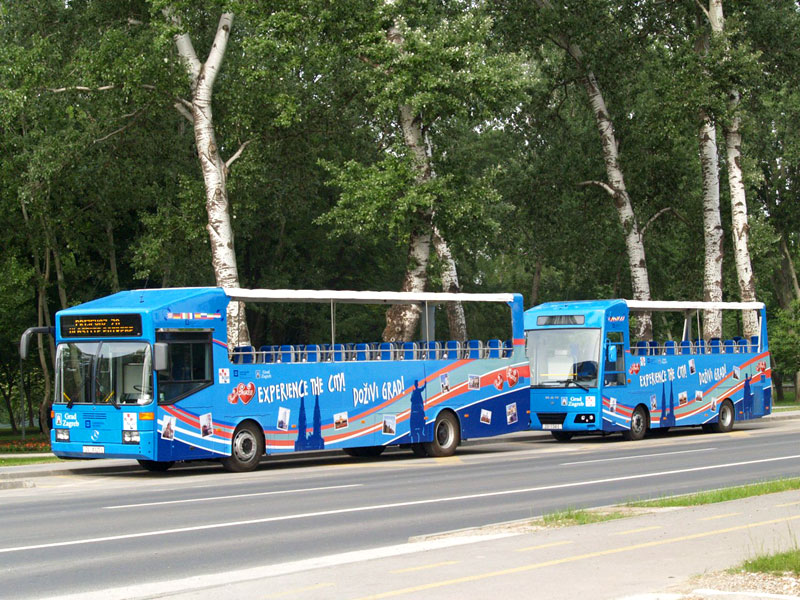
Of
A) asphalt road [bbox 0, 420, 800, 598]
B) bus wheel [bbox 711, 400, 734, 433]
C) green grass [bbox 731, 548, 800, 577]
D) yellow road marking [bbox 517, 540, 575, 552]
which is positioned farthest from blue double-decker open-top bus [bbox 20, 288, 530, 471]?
green grass [bbox 731, 548, 800, 577]

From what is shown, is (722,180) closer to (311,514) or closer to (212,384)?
(212,384)

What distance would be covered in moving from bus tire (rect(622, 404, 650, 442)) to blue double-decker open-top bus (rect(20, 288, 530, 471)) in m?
5.44

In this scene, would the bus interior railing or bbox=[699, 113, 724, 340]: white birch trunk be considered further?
bbox=[699, 113, 724, 340]: white birch trunk

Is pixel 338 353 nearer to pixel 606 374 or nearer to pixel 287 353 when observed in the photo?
pixel 287 353

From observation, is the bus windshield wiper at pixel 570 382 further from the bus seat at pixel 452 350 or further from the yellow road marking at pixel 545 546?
the yellow road marking at pixel 545 546

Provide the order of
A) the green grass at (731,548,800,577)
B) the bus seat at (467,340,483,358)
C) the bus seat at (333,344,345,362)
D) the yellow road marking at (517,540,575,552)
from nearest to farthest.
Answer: the green grass at (731,548,800,577)
the yellow road marking at (517,540,575,552)
the bus seat at (333,344,345,362)
the bus seat at (467,340,483,358)

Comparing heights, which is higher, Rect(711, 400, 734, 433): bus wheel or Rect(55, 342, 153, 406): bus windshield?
Rect(55, 342, 153, 406): bus windshield

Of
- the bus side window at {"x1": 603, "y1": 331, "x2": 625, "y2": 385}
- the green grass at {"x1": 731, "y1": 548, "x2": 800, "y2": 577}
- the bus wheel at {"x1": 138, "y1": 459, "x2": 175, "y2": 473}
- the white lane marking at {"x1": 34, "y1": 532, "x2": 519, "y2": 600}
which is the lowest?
the bus wheel at {"x1": 138, "y1": 459, "x2": 175, "y2": 473}

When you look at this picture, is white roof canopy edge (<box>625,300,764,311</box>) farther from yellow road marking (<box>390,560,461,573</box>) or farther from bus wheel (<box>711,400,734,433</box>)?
yellow road marking (<box>390,560,461,573</box>)

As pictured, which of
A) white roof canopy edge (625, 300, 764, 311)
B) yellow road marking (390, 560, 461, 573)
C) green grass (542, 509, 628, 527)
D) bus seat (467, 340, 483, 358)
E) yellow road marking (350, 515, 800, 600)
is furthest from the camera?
white roof canopy edge (625, 300, 764, 311)

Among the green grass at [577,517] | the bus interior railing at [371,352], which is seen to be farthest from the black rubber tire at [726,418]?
the green grass at [577,517]

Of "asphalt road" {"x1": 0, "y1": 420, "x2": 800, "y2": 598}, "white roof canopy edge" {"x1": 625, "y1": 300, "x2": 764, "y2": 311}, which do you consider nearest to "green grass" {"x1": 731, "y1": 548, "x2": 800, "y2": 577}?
"asphalt road" {"x1": 0, "y1": 420, "x2": 800, "y2": 598}

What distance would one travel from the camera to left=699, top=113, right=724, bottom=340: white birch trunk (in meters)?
38.1

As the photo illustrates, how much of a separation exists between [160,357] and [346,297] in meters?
4.57
